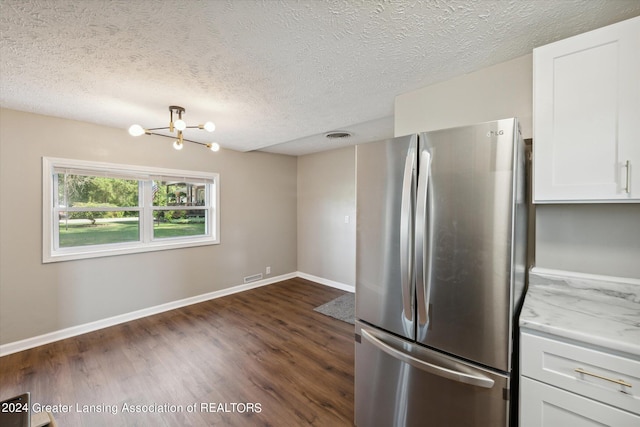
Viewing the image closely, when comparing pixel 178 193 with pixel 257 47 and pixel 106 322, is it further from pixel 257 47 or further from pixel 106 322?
pixel 257 47

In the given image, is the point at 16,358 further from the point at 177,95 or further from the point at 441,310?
the point at 441,310

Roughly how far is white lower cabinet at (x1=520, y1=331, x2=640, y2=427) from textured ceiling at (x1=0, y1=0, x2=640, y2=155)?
4.98 feet

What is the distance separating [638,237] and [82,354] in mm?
4227

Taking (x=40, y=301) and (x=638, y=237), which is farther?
(x=40, y=301)

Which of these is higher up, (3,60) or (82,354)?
(3,60)

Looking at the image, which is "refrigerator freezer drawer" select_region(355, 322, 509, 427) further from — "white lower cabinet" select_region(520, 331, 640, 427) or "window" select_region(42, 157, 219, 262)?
"window" select_region(42, 157, 219, 262)

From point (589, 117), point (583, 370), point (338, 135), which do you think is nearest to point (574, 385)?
point (583, 370)

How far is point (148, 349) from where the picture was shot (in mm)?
2588

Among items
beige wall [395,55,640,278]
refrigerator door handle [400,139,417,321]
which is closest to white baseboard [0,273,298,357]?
refrigerator door handle [400,139,417,321]

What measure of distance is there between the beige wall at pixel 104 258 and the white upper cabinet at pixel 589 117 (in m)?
3.82

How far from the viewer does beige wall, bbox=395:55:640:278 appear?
1374 millimetres

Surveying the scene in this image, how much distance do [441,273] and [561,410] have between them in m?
0.67

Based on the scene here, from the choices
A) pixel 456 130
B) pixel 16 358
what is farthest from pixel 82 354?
pixel 456 130

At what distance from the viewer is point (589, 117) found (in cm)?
121
